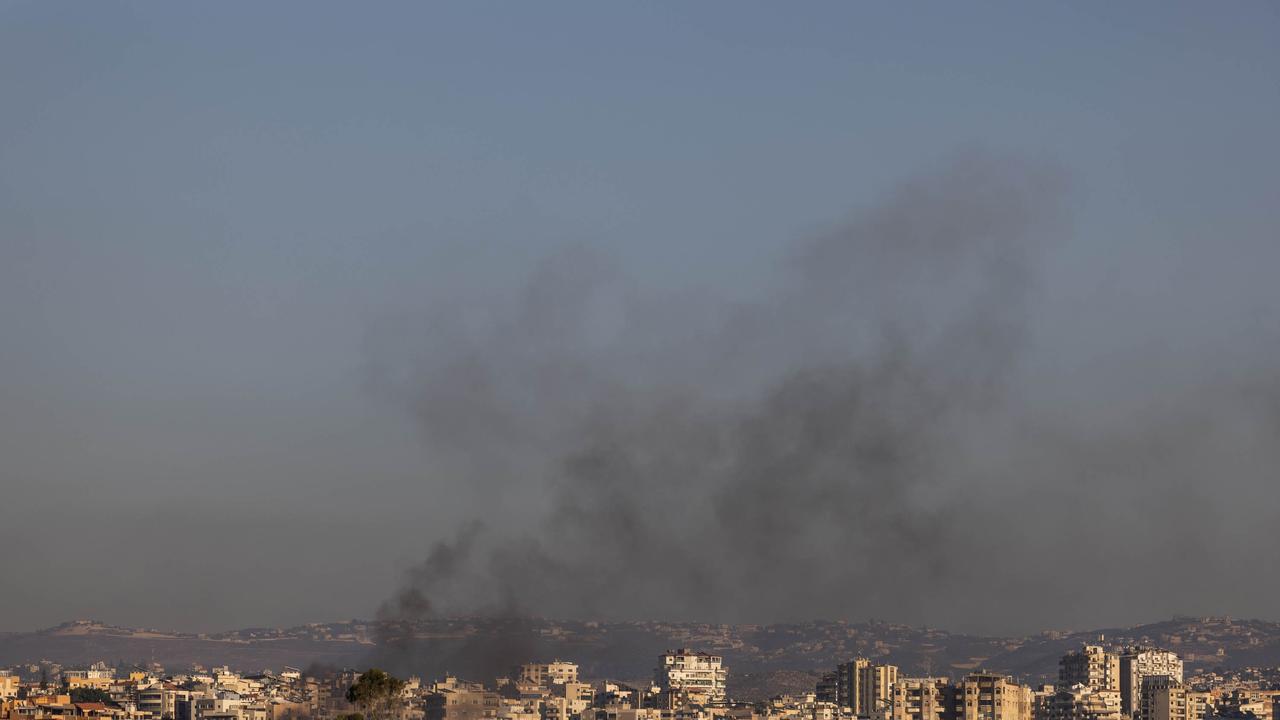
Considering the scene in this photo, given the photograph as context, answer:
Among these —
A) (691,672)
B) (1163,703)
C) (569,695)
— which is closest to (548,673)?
(569,695)

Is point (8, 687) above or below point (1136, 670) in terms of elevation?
below

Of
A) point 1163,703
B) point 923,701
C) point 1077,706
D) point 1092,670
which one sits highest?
point 1092,670

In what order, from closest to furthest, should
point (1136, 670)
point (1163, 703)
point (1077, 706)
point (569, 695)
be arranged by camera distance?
point (569, 695) → point (1077, 706) → point (1163, 703) → point (1136, 670)

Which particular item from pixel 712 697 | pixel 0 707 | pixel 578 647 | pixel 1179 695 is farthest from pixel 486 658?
pixel 1179 695

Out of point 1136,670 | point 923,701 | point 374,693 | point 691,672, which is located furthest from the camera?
point 1136,670

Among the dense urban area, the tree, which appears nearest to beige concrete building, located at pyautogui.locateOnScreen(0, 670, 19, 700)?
the dense urban area

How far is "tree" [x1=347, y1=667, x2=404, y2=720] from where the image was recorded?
76.9 metres

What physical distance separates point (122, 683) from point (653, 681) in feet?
141

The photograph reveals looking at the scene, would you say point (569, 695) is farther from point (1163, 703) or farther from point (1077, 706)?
point (1163, 703)

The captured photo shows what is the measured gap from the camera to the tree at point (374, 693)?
76.9 m

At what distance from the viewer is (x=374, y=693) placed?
7694 cm

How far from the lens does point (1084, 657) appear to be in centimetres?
17588

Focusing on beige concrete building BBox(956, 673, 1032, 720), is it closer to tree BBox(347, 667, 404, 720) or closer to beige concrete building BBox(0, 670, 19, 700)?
beige concrete building BBox(0, 670, 19, 700)

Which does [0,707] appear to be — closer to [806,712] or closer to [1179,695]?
[806,712]
